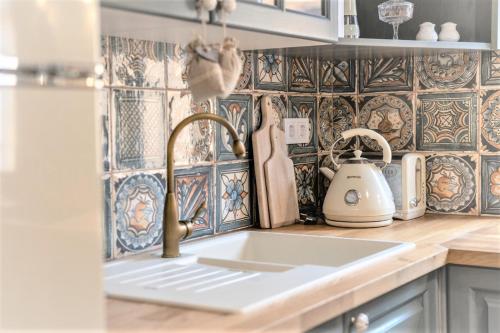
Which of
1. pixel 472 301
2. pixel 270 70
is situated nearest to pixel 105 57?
pixel 270 70

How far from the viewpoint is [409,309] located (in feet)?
6.06

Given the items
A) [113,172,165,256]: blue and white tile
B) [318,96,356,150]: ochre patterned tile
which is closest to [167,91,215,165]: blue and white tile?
[113,172,165,256]: blue and white tile

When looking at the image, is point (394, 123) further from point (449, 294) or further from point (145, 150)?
point (145, 150)

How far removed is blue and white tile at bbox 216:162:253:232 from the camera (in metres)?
2.24

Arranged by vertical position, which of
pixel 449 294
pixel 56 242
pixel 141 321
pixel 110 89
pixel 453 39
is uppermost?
pixel 453 39

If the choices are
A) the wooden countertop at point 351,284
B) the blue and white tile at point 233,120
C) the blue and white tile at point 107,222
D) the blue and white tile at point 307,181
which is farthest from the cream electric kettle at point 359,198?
the blue and white tile at point 107,222

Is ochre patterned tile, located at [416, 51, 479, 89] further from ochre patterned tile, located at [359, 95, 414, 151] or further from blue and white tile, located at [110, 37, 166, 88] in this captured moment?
blue and white tile, located at [110, 37, 166, 88]

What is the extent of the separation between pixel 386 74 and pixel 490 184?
20.6 inches

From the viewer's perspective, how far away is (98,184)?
987 mm

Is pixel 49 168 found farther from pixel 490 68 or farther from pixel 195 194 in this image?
pixel 490 68

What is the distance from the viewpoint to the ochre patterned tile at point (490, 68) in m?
2.52

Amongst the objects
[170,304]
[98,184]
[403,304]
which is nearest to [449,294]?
[403,304]

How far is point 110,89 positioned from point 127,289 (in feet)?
1.82

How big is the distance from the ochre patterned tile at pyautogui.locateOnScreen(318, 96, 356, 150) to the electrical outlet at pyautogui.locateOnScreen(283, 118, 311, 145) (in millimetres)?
97
